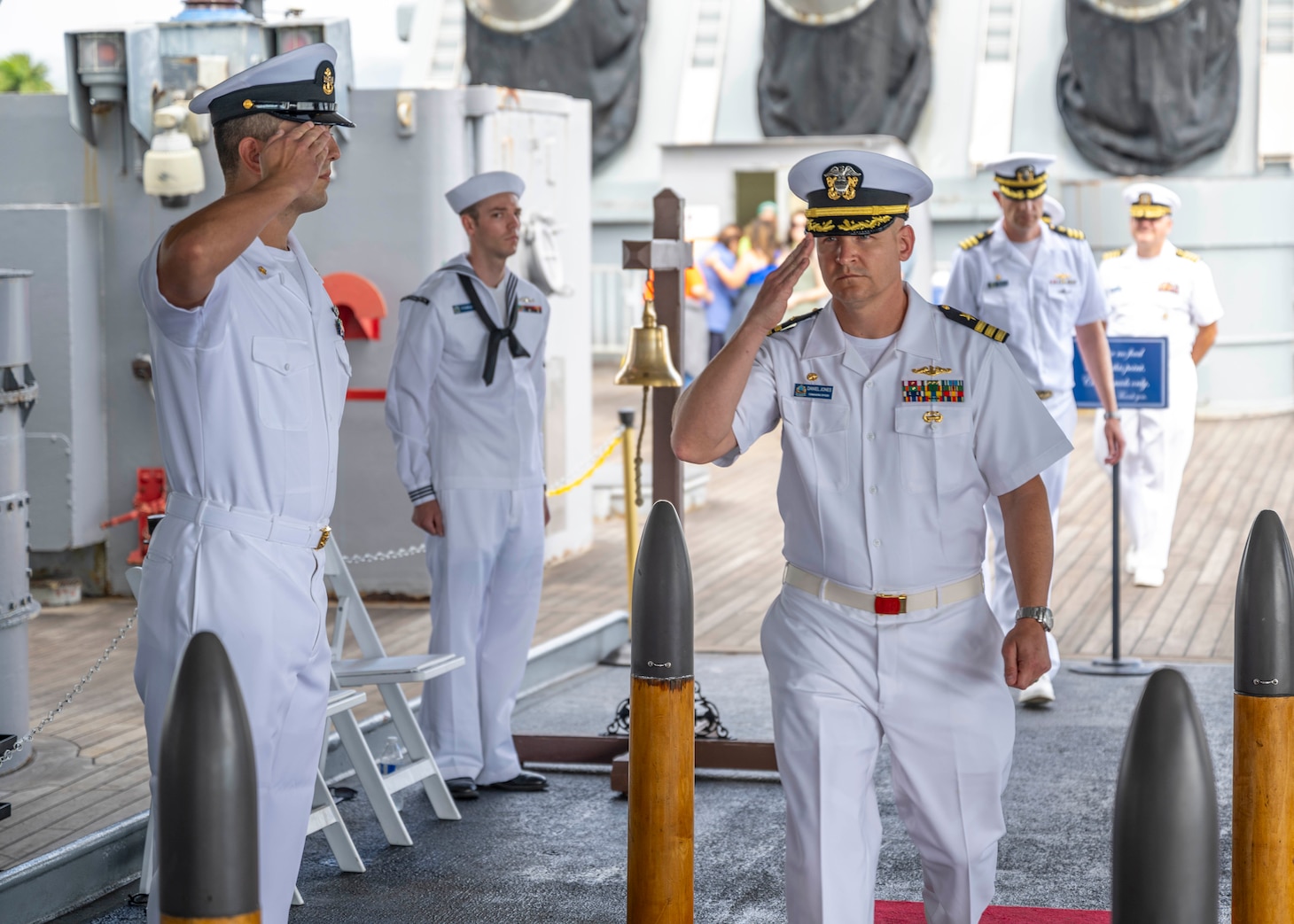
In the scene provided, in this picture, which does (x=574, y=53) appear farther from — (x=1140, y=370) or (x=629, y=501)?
(x=629, y=501)

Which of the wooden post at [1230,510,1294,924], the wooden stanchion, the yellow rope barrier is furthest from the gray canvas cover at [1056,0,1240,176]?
the wooden post at [1230,510,1294,924]

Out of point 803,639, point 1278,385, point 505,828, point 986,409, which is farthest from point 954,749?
point 1278,385

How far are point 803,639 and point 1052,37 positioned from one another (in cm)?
1966

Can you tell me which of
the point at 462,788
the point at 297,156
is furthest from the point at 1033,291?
the point at 297,156

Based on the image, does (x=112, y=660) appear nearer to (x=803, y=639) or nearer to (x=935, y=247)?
(x=803, y=639)

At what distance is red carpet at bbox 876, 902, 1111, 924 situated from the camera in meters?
4.49

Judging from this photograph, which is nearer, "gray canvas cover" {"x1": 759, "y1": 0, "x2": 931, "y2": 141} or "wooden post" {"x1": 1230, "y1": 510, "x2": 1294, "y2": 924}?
"wooden post" {"x1": 1230, "y1": 510, "x2": 1294, "y2": 924}

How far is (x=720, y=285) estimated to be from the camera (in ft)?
55.0

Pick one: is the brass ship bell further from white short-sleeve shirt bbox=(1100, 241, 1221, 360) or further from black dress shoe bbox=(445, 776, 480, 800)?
white short-sleeve shirt bbox=(1100, 241, 1221, 360)

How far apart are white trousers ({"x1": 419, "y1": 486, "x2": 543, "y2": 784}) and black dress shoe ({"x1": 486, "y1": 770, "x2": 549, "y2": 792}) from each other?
19mm

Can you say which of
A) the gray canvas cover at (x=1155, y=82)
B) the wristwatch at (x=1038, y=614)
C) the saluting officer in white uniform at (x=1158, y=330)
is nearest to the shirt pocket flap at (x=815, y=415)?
the wristwatch at (x=1038, y=614)

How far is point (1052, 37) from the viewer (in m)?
21.8

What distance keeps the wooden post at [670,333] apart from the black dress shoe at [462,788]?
115 centimetres

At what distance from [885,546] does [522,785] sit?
9.03ft
